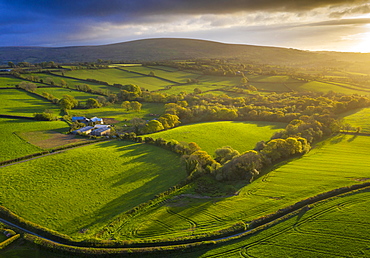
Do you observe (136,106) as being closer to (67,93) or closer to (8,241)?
(67,93)


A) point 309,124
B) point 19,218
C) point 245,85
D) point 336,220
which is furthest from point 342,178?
point 245,85

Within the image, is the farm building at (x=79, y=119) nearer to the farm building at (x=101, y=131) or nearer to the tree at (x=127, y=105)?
the farm building at (x=101, y=131)

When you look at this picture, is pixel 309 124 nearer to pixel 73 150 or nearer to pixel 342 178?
pixel 342 178

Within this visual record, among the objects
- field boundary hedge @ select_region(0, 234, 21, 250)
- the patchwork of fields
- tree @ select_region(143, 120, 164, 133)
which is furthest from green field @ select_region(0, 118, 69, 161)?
field boundary hedge @ select_region(0, 234, 21, 250)

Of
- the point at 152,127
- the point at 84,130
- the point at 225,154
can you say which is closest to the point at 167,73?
the point at 152,127

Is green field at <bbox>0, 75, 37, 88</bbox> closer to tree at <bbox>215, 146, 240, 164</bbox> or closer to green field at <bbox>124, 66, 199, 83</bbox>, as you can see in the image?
green field at <bbox>124, 66, 199, 83</bbox>

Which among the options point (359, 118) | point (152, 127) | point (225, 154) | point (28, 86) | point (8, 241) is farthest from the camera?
point (28, 86)

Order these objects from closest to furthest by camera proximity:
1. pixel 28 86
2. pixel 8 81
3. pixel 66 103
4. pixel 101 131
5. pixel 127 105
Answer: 1. pixel 101 131
2. pixel 66 103
3. pixel 127 105
4. pixel 28 86
5. pixel 8 81
